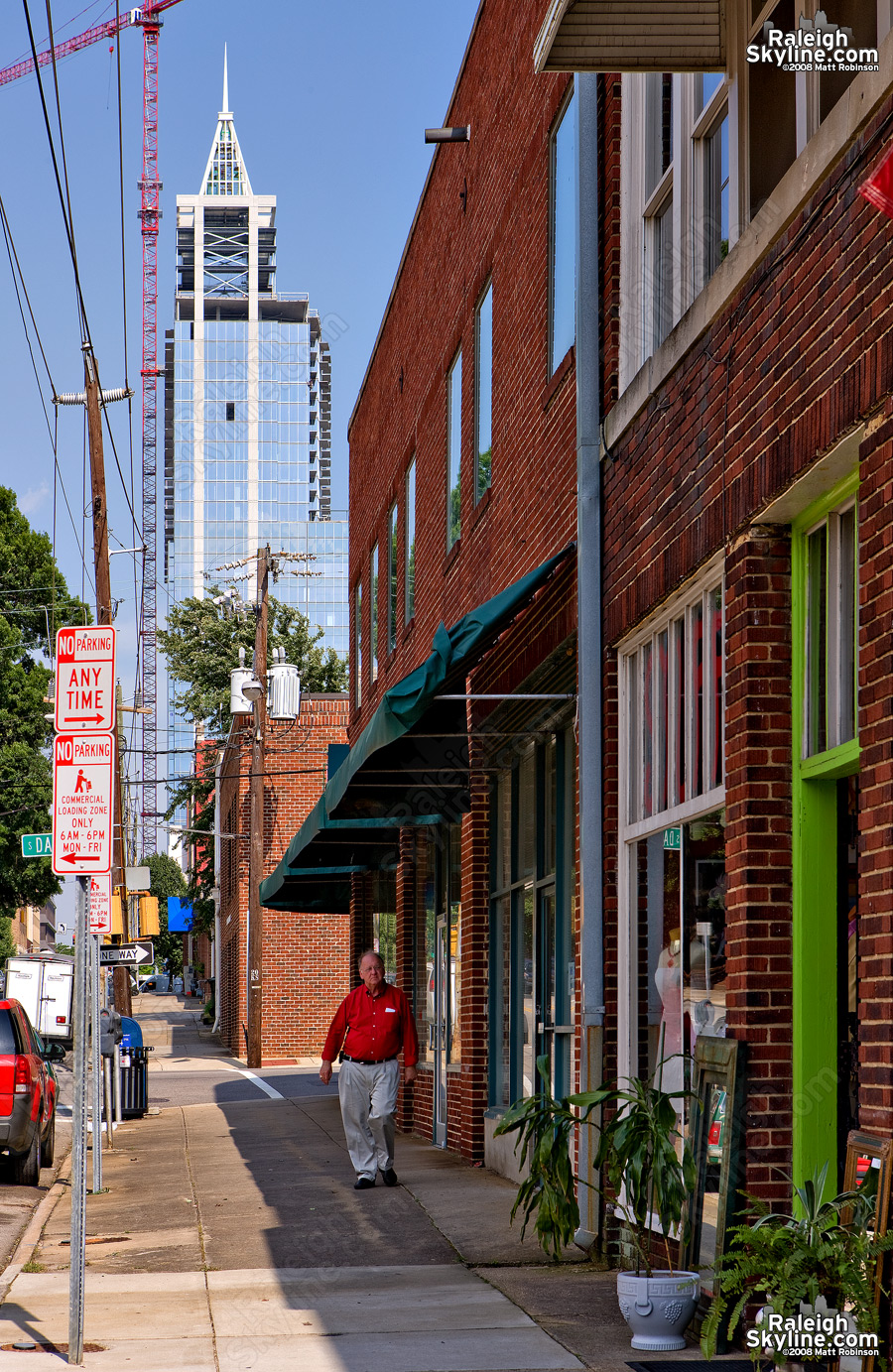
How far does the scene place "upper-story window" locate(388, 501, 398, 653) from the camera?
787 inches

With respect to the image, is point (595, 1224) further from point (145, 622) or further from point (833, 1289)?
point (145, 622)

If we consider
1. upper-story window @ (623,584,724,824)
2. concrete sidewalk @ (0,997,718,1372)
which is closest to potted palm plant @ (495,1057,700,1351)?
concrete sidewalk @ (0,997,718,1372)

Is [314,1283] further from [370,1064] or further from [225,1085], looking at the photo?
[225,1085]

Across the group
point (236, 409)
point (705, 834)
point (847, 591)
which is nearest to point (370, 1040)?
point (705, 834)

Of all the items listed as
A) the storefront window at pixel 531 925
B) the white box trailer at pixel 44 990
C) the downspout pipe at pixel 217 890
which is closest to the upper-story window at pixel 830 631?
the storefront window at pixel 531 925

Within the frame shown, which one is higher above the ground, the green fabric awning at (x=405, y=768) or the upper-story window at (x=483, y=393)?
the upper-story window at (x=483, y=393)

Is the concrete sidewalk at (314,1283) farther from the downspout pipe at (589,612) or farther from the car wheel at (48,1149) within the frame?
the car wheel at (48,1149)

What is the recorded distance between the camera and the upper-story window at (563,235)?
34.9 ft

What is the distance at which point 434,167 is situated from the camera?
16.7m

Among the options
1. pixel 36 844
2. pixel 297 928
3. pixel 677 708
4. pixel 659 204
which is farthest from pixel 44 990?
pixel 659 204

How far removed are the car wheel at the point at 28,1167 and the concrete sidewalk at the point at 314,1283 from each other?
0.94m

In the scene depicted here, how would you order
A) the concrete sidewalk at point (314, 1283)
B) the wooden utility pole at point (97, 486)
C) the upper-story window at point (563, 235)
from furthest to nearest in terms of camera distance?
the wooden utility pole at point (97, 486) → the upper-story window at point (563, 235) → the concrete sidewalk at point (314, 1283)

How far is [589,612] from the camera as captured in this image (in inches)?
377

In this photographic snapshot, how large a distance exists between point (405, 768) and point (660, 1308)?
667 cm
